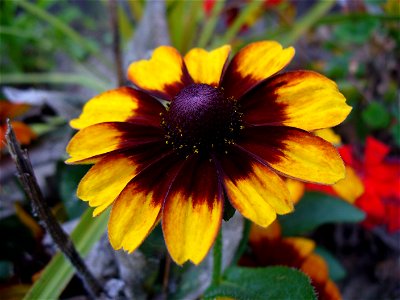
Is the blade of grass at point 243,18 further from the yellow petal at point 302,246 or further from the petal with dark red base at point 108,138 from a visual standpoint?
the petal with dark red base at point 108,138

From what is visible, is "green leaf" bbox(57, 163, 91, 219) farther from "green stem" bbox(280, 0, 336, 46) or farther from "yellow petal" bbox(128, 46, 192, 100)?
"green stem" bbox(280, 0, 336, 46)

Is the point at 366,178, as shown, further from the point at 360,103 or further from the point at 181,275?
the point at 181,275

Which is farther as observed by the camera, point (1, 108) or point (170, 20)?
point (170, 20)

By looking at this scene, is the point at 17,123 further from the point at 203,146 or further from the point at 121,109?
the point at 203,146

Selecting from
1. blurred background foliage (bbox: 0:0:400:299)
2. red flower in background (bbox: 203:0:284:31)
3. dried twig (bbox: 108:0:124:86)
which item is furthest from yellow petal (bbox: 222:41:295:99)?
red flower in background (bbox: 203:0:284:31)

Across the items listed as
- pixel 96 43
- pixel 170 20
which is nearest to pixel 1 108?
pixel 170 20

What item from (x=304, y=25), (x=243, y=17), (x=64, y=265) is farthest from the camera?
(x=243, y=17)

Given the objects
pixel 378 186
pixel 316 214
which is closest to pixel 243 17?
pixel 378 186
